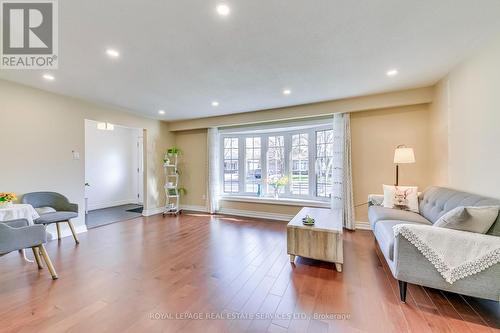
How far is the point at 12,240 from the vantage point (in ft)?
6.68

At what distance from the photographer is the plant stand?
551 cm

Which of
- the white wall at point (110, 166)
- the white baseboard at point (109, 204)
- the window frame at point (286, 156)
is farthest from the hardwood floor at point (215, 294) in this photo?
the white wall at point (110, 166)

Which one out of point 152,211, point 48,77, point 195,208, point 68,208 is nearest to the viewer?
point 48,77

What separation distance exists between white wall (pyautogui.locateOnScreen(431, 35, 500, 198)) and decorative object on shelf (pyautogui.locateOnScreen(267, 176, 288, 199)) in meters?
2.73

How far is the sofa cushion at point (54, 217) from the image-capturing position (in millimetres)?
2945

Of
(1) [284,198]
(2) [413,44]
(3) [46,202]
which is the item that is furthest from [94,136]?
(2) [413,44]

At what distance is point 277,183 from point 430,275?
337 cm

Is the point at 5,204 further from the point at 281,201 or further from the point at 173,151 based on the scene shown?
the point at 281,201

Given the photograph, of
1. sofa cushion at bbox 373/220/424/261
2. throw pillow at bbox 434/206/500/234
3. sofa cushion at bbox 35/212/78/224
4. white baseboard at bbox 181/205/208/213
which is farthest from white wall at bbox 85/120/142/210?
throw pillow at bbox 434/206/500/234

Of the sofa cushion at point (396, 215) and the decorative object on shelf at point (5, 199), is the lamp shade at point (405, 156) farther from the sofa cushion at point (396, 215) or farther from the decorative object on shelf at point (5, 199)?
the decorative object on shelf at point (5, 199)

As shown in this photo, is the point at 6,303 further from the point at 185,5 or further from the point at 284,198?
the point at 284,198

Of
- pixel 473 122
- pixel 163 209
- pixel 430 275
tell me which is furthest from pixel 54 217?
pixel 473 122

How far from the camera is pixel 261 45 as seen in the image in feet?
7.23

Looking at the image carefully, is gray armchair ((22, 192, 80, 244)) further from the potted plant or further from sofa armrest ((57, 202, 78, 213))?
the potted plant
